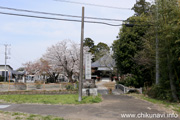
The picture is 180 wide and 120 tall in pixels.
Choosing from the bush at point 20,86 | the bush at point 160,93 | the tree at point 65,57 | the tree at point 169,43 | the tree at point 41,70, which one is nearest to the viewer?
the tree at point 169,43

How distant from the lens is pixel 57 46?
1144 inches

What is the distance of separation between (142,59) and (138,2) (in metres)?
19.3

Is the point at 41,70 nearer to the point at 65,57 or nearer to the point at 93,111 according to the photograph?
the point at 65,57

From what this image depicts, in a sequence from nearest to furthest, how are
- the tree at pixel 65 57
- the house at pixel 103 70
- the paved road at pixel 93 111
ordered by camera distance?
the paved road at pixel 93 111, the tree at pixel 65 57, the house at pixel 103 70

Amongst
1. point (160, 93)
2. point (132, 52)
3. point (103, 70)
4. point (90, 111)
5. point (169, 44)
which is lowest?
point (90, 111)

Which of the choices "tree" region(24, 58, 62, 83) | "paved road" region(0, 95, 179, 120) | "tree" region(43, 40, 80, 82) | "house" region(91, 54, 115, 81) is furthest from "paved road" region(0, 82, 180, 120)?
"house" region(91, 54, 115, 81)

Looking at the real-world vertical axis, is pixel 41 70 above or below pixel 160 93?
above

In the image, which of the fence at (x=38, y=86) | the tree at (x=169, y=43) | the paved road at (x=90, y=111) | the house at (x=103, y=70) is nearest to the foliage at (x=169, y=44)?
the tree at (x=169, y=43)

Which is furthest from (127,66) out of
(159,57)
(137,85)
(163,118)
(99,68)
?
(99,68)

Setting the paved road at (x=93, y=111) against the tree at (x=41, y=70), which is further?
the tree at (x=41, y=70)

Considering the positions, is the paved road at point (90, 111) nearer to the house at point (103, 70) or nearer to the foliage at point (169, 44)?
the foliage at point (169, 44)

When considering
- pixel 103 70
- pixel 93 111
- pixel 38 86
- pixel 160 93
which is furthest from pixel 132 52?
pixel 103 70

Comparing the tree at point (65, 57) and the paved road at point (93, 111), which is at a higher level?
the tree at point (65, 57)

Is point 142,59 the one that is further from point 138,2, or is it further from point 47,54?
point 138,2
